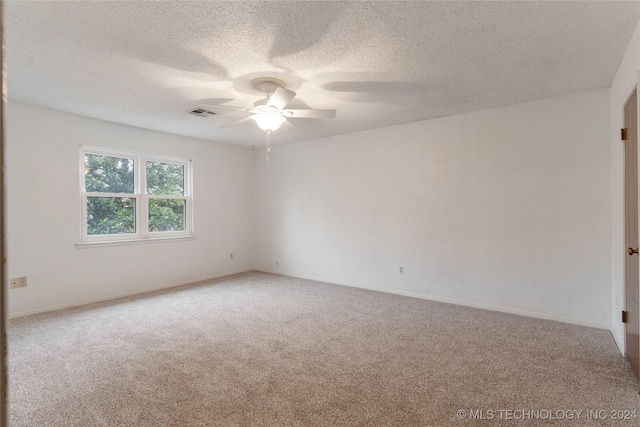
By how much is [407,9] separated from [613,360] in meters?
3.18

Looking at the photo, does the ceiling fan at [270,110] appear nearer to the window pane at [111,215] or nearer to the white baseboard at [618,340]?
A: the window pane at [111,215]

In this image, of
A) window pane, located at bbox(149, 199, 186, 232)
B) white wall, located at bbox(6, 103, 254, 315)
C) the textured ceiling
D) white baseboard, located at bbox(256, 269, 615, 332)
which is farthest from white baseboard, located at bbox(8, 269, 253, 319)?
the textured ceiling

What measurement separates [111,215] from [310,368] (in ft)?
12.5

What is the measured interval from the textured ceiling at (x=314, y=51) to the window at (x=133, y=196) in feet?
3.12

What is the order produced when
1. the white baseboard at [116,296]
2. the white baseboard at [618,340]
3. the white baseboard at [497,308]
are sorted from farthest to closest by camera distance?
1. the white baseboard at [116,296]
2. the white baseboard at [497,308]
3. the white baseboard at [618,340]

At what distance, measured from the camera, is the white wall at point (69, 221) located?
3.84 m

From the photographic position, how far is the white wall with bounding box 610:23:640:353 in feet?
8.93

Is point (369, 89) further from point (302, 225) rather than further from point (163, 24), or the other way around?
point (302, 225)

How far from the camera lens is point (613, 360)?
8.81 ft

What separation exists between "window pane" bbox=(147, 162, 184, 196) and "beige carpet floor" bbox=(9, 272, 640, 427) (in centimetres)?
194

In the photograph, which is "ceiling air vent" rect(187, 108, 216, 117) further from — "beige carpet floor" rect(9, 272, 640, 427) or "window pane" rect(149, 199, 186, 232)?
"beige carpet floor" rect(9, 272, 640, 427)

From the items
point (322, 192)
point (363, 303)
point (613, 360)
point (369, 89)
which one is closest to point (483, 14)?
point (369, 89)

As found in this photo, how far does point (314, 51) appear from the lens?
8.43ft

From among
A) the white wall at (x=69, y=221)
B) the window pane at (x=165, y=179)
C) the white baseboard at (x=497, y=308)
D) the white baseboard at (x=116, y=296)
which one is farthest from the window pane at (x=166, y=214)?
the white baseboard at (x=497, y=308)
